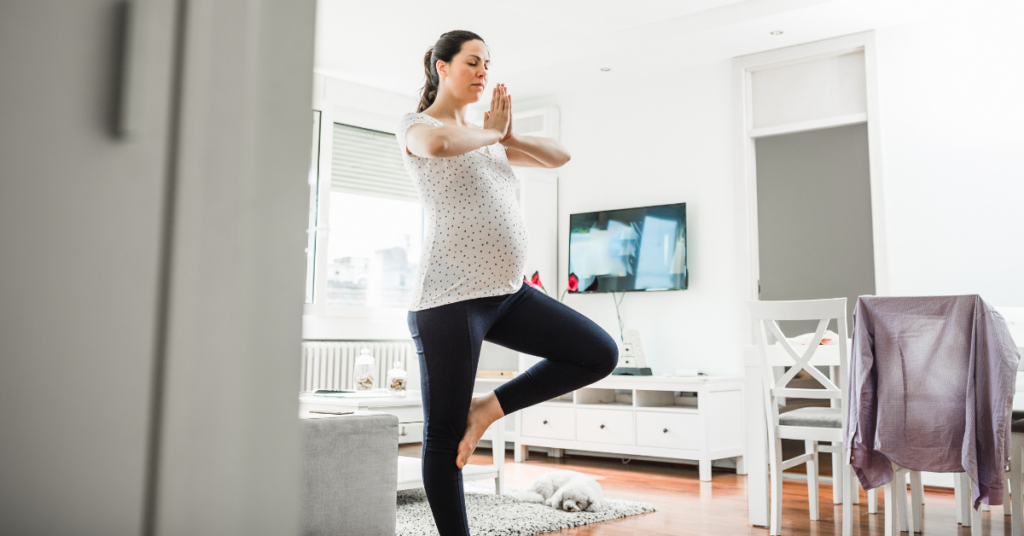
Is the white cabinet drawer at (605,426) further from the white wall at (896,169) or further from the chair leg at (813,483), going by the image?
the chair leg at (813,483)

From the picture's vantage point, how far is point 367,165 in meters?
5.66

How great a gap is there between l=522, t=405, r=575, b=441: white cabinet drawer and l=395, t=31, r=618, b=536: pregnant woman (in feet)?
10.3

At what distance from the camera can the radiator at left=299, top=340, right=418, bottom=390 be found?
16.6 feet

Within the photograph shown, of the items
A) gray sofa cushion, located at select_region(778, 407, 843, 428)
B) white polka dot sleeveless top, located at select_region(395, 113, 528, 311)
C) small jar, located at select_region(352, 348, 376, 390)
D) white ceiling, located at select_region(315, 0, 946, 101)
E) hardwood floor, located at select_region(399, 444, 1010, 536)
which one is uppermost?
white ceiling, located at select_region(315, 0, 946, 101)

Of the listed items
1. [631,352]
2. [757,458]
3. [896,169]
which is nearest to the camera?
[757,458]

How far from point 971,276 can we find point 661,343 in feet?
6.04

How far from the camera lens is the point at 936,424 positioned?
2100mm

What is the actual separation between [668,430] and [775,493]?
1716 mm

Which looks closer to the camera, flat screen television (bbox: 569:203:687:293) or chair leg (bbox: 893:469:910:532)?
chair leg (bbox: 893:469:910:532)

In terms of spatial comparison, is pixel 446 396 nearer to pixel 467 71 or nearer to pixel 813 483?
pixel 467 71

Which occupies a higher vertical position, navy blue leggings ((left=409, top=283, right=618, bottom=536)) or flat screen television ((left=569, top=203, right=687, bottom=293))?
flat screen television ((left=569, top=203, right=687, bottom=293))

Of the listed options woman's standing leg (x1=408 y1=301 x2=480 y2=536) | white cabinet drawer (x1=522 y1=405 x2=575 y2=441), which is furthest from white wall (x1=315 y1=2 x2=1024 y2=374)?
woman's standing leg (x1=408 y1=301 x2=480 y2=536)

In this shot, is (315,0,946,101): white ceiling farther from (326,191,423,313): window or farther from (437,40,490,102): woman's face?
(437,40,490,102): woman's face

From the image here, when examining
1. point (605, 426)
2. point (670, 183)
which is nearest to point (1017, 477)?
point (605, 426)
